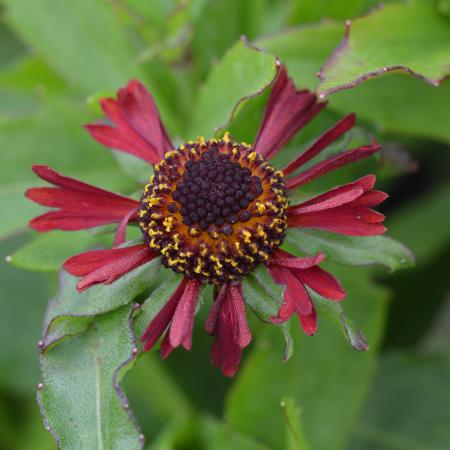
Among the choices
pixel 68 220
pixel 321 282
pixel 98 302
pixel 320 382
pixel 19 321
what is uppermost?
pixel 19 321

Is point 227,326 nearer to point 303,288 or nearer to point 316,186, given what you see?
point 303,288

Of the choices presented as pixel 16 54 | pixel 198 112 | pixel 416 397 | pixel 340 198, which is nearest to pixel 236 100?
pixel 198 112

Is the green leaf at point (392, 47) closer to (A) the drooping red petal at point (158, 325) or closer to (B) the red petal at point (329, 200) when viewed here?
(B) the red petal at point (329, 200)

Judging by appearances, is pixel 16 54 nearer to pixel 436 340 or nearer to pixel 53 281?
pixel 53 281

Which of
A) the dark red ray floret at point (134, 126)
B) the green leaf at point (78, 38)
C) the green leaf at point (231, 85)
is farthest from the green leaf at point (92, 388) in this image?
the green leaf at point (78, 38)

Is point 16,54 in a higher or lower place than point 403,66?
higher

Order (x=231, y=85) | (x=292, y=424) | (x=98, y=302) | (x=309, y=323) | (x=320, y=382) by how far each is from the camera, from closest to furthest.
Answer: (x=309, y=323) < (x=98, y=302) < (x=292, y=424) < (x=231, y=85) < (x=320, y=382)

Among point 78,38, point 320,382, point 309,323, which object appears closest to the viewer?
point 309,323

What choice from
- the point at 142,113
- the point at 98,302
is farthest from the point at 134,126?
the point at 98,302
